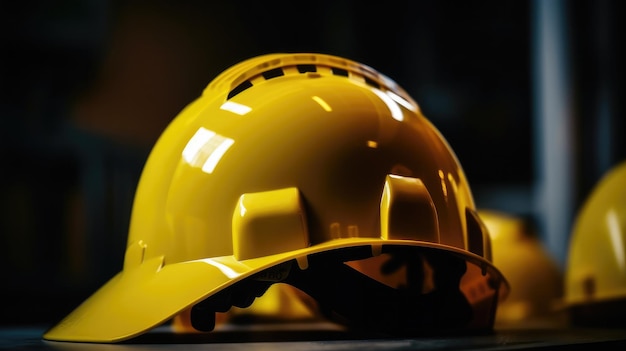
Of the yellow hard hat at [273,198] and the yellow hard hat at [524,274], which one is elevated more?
the yellow hard hat at [273,198]

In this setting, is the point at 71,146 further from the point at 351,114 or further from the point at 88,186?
the point at 351,114

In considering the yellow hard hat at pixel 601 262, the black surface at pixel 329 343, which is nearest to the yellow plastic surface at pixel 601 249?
the yellow hard hat at pixel 601 262

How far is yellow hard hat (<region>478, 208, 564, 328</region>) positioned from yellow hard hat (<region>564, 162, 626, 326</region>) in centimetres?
16

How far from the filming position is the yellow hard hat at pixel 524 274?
1780 millimetres

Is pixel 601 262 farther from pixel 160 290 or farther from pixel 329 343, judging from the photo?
pixel 160 290

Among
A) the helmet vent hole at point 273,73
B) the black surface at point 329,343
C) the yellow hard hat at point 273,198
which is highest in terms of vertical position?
→ the helmet vent hole at point 273,73

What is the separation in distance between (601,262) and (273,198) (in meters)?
0.86

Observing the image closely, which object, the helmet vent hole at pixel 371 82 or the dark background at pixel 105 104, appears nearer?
the helmet vent hole at pixel 371 82

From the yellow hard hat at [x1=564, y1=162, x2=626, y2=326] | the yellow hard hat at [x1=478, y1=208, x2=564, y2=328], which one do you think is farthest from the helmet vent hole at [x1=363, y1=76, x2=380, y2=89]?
the yellow hard hat at [x1=478, y1=208, x2=564, y2=328]

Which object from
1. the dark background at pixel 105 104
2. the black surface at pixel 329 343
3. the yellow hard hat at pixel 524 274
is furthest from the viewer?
the dark background at pixel 105 104

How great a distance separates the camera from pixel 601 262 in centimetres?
154

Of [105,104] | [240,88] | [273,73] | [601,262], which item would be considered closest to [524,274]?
[601,262]

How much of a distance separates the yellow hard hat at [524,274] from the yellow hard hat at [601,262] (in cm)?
16

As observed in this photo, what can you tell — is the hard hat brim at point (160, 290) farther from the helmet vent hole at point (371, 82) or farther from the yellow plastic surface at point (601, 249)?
the yellow plastic surface at point (601, 249)
